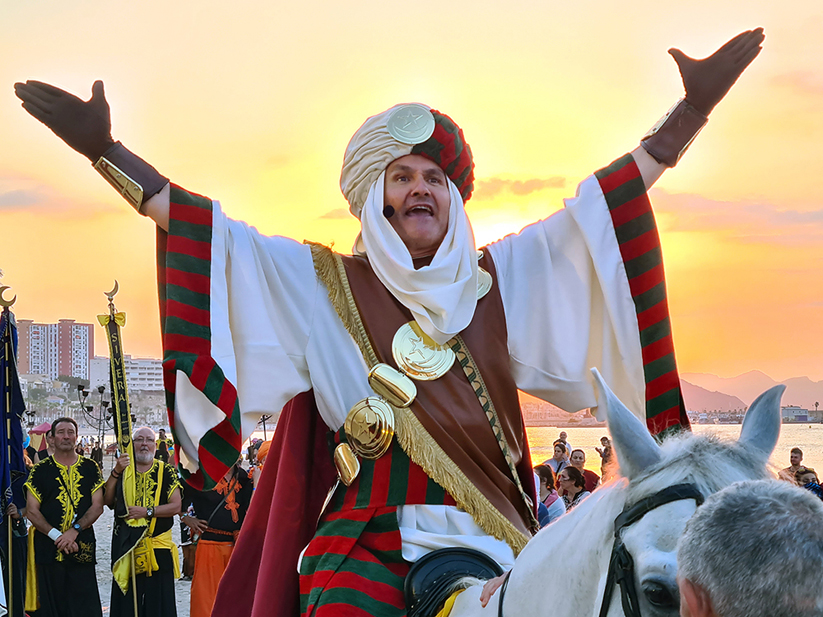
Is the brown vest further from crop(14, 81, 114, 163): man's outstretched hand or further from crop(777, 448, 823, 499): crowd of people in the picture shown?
crop(777, 448, 823, 499): crowd of people

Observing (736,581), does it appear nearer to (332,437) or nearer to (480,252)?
(332,437)

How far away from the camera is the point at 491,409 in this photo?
3240 millimetres

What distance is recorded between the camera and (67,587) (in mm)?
9195

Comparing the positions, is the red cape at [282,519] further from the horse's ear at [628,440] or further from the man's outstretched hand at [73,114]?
the horse's ear at [628,440]

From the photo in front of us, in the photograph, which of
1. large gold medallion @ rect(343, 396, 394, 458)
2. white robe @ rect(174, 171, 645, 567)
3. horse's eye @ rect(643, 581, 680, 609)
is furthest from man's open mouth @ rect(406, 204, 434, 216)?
horse's eye @ rect(643, 581, 680, 609)

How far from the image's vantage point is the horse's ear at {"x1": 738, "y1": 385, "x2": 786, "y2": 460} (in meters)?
1.81

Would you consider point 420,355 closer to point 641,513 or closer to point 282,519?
point 282,519

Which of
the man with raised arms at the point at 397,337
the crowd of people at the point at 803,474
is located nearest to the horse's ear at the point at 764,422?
the man with raised arms at the point at 397,337

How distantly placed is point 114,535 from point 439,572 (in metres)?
7.21

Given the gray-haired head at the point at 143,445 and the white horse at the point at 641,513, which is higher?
the gray-haired head at the point at 143,445

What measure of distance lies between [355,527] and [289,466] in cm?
42

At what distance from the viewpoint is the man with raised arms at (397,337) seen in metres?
Answer: 3.05

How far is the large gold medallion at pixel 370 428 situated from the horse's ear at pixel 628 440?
1.40 metres

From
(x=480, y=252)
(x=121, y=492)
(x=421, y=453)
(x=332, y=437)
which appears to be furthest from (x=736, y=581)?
(x=121, y=492)
